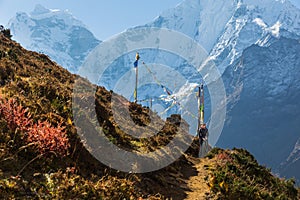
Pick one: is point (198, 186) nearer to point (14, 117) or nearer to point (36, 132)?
point (36, 132)

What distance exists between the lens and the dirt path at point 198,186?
12.5m

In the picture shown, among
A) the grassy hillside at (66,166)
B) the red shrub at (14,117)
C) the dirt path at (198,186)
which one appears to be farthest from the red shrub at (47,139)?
the dirt path at (198,186)

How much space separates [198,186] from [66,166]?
6.38 meters

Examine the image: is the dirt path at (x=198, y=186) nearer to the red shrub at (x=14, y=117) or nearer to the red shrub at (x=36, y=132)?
the red shrub at (x=36, y=132)

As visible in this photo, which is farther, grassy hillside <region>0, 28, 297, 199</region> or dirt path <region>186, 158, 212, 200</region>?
dirt path <region>186, 158, 212, 200</region>

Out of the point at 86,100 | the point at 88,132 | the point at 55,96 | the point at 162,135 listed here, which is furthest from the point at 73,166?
the point at 162,135

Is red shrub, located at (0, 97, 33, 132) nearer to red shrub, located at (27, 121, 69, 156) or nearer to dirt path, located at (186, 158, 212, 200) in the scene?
red shrub, located at (27, 121, 69, 156)

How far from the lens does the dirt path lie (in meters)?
12.5

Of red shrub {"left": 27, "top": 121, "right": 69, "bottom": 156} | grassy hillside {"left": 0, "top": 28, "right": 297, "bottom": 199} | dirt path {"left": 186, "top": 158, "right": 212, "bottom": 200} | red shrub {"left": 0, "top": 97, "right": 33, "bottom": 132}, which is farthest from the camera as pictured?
dirt path {"left": 186, "top": 158, "right": 212, "bottom": 200}

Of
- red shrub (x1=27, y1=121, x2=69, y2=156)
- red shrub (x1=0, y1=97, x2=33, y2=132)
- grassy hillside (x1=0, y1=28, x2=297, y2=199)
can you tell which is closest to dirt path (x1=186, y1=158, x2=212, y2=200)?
grassy hillside (x1=0, y1=28, x2=297, y2=199)

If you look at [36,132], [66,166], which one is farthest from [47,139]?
[66,166]

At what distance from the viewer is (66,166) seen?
966 cm

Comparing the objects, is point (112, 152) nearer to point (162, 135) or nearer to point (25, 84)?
point (25, 84)

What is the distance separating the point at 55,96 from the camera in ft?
49.2
